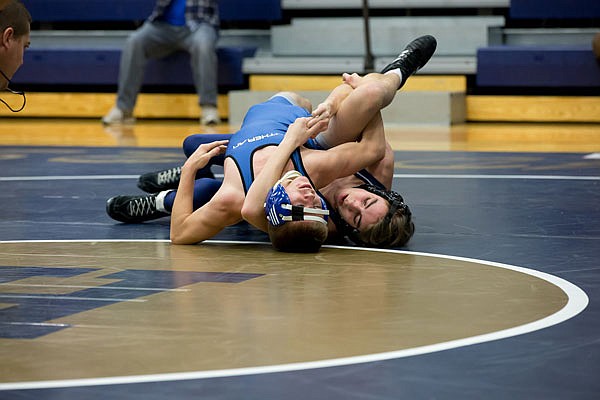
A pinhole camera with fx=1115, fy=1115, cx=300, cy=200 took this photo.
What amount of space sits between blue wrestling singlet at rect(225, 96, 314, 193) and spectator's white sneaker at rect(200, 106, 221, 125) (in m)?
4.74

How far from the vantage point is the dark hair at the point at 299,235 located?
328 cm

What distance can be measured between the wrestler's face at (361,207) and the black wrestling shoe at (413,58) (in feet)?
2.45

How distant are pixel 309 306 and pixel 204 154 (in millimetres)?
1244

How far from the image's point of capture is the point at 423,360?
2.12m

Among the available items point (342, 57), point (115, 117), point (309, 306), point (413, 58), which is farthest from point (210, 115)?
point (309, 306)

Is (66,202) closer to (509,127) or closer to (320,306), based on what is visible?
(320,306)

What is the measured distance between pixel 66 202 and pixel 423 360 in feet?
8.95

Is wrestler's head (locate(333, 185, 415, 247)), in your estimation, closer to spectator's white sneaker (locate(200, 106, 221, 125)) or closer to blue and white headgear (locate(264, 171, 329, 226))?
blue and white headgear (locate(264, 171, 329, 226))

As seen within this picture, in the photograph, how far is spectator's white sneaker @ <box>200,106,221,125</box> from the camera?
8844 mm

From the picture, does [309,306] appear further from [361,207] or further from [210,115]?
[210,115]

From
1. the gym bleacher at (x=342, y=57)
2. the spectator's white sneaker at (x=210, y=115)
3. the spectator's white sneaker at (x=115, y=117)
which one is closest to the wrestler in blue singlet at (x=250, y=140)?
the gym bleacher at (x=342, y=57)

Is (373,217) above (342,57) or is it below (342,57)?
below

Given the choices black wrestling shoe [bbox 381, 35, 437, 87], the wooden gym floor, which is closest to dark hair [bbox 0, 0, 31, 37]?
the wooden gym floor

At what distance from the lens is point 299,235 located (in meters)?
3.30
